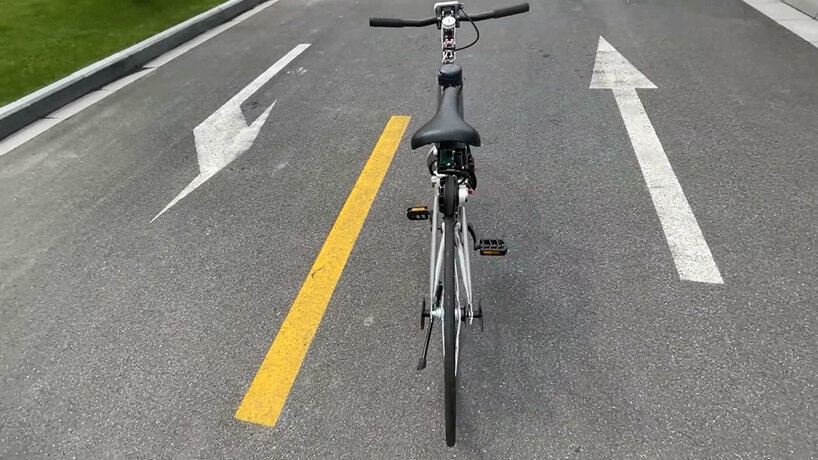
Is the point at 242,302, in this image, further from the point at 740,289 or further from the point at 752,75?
the point at 752,75

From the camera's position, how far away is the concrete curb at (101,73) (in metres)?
4.93

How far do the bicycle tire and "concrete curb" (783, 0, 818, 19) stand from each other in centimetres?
670

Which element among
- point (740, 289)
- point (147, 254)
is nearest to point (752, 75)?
point (740, 289)

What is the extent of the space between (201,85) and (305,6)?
3784 millimetres

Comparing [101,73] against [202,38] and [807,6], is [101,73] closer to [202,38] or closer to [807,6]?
[202,38]

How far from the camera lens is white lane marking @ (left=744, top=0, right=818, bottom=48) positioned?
5.49 meters

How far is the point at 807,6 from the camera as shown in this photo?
5988mm

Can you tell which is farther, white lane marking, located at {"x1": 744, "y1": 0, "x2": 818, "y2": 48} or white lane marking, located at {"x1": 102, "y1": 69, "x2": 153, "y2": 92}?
white lane marking, located at {"x1": 102, "y1": 69, "x2": 153, "y2": 92}

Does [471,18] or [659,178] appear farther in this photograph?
[659,178]

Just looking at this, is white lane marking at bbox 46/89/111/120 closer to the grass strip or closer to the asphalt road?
the asphalt road

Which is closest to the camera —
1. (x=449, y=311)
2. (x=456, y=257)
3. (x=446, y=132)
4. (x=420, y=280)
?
(x=449, y=311)

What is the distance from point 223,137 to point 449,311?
143 inches

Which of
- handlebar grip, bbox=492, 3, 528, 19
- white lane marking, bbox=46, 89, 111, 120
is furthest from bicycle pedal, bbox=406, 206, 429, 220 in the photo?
white lane marking, bbox=46, 89, 111, 120

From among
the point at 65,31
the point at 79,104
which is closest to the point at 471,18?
the point at 79,104
